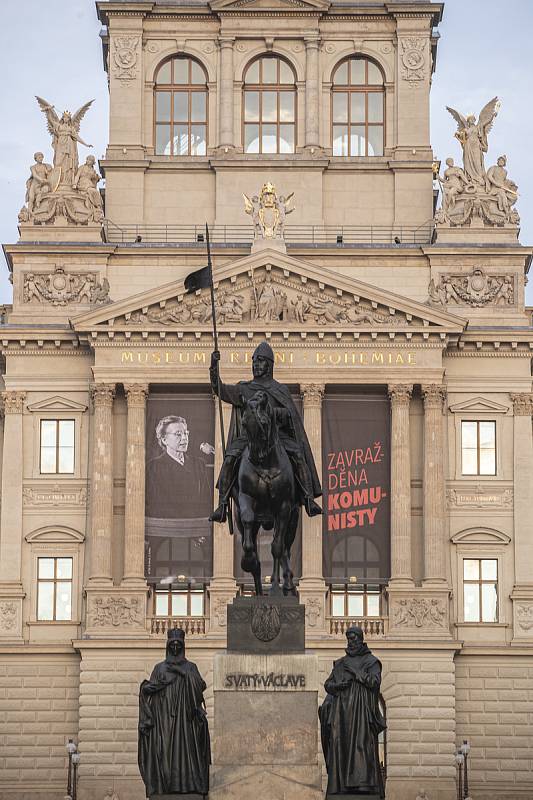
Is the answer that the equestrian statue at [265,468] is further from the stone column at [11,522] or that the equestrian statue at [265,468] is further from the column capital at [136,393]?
the stone column at [11,522]

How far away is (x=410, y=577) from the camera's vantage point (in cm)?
6894

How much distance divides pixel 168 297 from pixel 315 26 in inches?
521

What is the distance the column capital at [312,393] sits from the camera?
6994cm

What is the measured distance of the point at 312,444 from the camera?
70.1m

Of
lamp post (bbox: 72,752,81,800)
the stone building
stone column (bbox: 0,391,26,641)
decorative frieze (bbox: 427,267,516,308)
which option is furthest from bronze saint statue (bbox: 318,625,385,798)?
decorative frieze (bbox: 427,267,516,308)

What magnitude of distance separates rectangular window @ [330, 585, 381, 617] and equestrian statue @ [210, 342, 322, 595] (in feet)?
116

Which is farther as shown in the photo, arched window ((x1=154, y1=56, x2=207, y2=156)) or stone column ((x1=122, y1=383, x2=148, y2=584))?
arched window ((x1=154, y1=56, x2=207, y2=156))

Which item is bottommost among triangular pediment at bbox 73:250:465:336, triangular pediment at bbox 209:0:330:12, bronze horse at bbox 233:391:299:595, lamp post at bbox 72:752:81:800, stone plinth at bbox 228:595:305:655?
lamp post at bbox 72:752:81:800

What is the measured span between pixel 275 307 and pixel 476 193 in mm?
8151

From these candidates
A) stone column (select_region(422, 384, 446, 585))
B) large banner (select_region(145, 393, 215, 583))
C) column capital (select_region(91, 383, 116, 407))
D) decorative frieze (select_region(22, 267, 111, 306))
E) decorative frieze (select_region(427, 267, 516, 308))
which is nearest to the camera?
stone column (select_region(422, 384, 446, 585))

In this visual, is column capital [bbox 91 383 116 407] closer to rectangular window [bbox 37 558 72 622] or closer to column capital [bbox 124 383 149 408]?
column capital [bbox 124 383 149 408]

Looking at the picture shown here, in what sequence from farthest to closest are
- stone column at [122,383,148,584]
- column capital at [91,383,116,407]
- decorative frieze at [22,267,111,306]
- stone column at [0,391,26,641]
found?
decorative frieze at [22,267,111,306] → column capital at [91,383,116,407] → stone column at [0,391,26,641] → stone column at [122,383,148,584]

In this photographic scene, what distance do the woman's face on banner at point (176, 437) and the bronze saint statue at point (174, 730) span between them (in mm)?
36802

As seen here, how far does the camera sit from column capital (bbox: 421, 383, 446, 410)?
70188 mm
